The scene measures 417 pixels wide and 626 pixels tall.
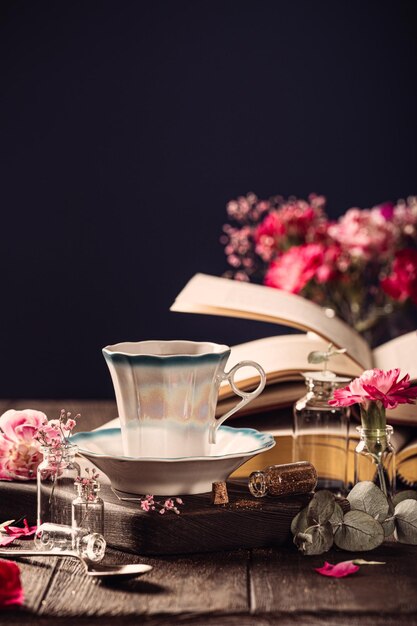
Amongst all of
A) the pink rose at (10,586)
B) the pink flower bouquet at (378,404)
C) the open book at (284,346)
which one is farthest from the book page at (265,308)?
the pink rose at (10,586)

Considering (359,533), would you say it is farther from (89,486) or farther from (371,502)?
(89,486)

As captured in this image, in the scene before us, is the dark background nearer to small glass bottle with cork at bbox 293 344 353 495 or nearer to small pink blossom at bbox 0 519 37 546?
small glass bottle with cork at bbox 293 344 353 495

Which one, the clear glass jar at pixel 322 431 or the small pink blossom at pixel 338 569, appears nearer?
the small pink blossom at pixel 338 569

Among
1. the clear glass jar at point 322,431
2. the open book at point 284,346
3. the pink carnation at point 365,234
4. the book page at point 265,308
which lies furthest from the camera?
the pink carnation at point 365,234

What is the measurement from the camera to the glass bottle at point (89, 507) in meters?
0.90

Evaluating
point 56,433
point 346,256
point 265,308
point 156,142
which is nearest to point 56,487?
point 56,433

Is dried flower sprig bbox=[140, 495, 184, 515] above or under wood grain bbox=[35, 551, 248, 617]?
above

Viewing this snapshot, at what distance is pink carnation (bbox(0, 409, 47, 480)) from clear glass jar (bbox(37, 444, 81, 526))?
0.25 feet

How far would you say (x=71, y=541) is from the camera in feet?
2.93

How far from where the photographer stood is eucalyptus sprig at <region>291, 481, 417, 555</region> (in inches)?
35.6

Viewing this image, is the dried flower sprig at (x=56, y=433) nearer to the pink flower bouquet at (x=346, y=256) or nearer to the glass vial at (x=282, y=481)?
the glass vial at (x=282, y=481)

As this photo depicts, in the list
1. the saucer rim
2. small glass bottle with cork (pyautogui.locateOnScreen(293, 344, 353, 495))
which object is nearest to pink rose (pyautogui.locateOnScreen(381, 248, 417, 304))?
small glass bottle with cork (pyautogui.locateOnScreen(293, 344, 353, 495))

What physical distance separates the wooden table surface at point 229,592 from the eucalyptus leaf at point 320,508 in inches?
1.3

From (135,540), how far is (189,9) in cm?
282
